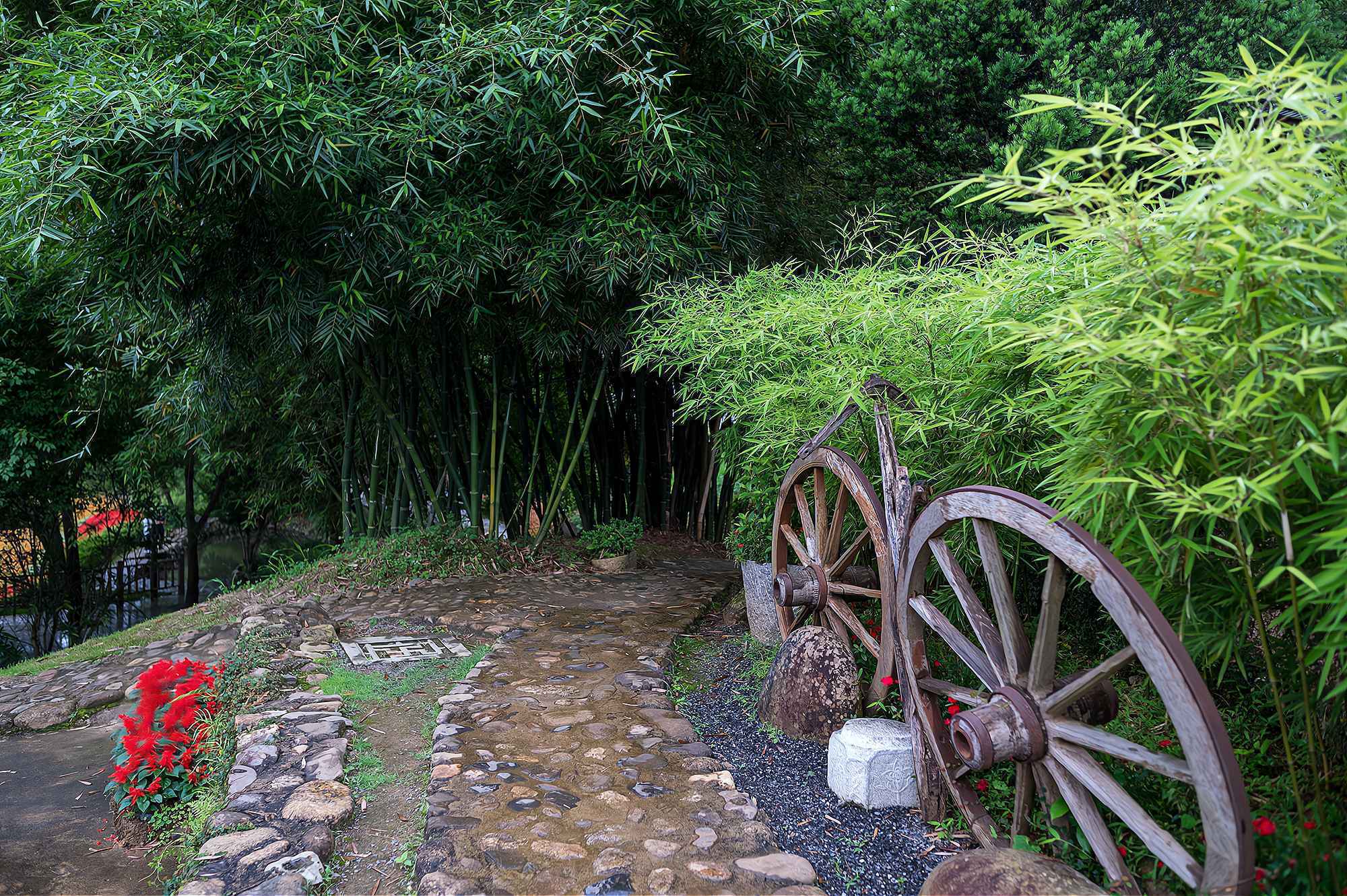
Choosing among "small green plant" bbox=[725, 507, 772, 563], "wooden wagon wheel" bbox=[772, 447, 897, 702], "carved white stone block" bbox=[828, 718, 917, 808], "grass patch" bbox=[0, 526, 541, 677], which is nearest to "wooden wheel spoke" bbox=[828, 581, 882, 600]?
"wooden wagon wheel" bbox=[772, 447, 897, 702]

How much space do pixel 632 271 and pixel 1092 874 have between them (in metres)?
3.83

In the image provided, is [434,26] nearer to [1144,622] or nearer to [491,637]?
[491,637]

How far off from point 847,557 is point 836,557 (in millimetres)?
160

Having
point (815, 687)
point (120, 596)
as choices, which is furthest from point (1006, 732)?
point (120, 596)

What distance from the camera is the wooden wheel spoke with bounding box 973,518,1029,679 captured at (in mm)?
2029

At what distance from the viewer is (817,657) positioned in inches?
118

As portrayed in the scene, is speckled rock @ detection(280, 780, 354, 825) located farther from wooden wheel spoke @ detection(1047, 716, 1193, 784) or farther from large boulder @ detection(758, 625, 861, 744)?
A: wooden wheel spoke @ detection(1047, 716, 1193, 784)

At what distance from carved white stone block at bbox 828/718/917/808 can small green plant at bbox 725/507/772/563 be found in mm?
1719

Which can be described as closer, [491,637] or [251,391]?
[491,637]

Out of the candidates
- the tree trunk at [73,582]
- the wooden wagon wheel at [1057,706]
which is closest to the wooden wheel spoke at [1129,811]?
the wooden wagon wheel at [1057,706]

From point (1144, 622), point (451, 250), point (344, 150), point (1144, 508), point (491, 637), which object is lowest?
point (491, 637)

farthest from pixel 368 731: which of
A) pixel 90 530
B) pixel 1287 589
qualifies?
pixel 90 530

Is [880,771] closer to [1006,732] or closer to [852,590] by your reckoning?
[1006,732]

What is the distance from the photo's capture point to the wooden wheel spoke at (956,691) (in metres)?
2.17
